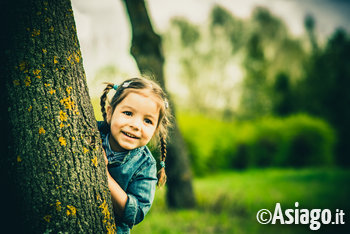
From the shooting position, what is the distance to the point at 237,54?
2288 centimetres

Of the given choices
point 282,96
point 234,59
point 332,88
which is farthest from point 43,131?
point 234,59

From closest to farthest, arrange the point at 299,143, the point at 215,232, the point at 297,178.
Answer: the point at 215,232 → the point at 297,178 → the point at 299,143

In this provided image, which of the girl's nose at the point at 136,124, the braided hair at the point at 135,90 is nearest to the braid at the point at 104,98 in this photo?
the braided hair at the point at 135,90

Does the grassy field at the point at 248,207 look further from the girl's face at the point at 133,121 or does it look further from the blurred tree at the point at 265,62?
the blurred tree at the point at 265,62

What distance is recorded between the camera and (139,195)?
1.48m

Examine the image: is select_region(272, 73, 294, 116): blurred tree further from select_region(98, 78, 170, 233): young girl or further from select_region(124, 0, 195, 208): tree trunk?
select_region(98, 78, 170, 233): young girl

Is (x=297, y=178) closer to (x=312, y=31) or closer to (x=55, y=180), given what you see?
(x=55, y=180)

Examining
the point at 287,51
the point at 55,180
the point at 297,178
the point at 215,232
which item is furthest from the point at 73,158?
the point at 287,51

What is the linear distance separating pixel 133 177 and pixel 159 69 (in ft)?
13.5

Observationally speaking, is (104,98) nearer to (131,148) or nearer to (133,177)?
(131,148)

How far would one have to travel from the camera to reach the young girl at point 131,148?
1.42m

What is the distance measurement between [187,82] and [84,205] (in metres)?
23.2

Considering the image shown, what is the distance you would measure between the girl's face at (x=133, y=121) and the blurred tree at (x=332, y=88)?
65.1ft

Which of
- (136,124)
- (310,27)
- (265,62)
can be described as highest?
(310,27)
